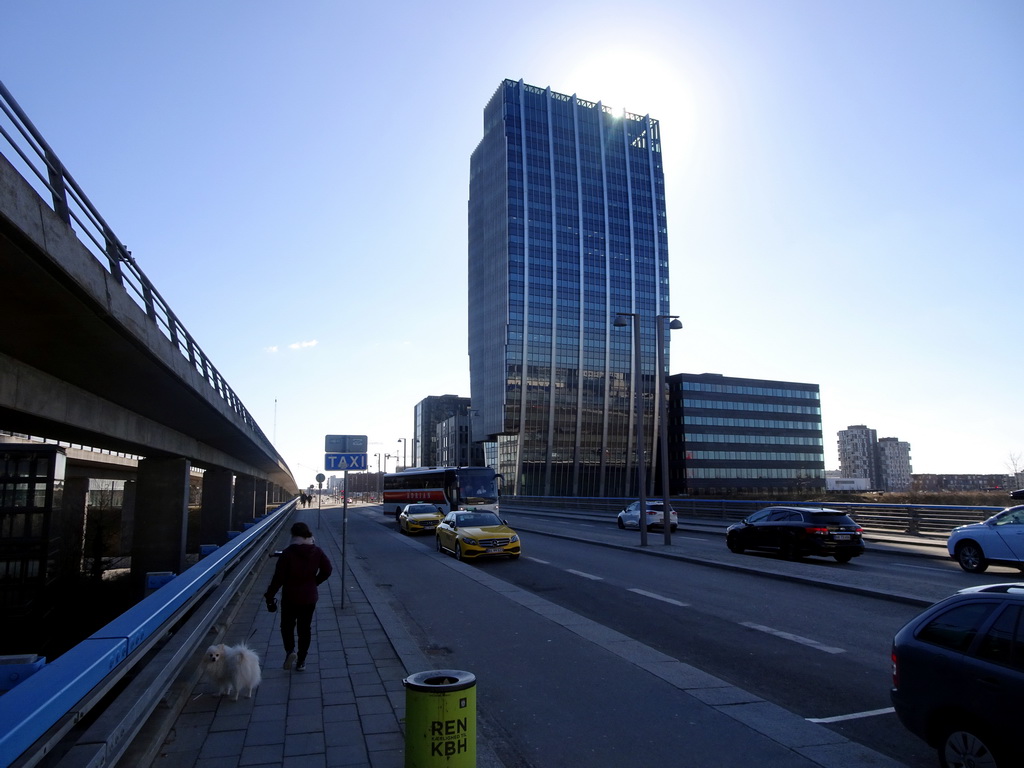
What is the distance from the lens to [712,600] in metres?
12.5

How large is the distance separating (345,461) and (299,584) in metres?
6.19

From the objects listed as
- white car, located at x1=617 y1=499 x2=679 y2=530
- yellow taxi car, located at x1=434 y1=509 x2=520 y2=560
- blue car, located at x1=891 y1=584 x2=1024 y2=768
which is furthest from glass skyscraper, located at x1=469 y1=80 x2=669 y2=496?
blue car, located at x1=891 y1=584 x2=1024 y2=768

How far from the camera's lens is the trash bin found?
430cm

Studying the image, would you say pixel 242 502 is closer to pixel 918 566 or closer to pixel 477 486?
pixel 477 486

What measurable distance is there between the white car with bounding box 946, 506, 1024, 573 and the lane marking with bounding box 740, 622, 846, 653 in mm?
8523

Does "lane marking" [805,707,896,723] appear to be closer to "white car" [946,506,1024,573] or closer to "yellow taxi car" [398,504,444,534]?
"white car" [946,506,1024,573]

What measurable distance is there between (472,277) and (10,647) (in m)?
114

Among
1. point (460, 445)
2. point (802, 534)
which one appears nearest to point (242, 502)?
point (802, 534)

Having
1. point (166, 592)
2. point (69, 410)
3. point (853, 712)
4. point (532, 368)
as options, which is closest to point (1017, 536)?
point (853, 712)

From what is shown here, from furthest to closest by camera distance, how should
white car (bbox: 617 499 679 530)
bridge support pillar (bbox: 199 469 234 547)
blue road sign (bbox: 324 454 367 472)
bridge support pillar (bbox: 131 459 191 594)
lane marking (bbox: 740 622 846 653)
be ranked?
bridge support pillar (bbox: 199 469 234 547) → white car (bbox: 617 499 679 530) → bridge support pillar (bbox: 131 459 191 594) → blue road sign (bbox: 324 454 367 472) → lane marking (bbox: 740 622 846 653)

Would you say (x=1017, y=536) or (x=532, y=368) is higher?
(x=532, y=368)

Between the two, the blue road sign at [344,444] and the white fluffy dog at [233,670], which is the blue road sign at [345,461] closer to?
the blue road sign at [344,444]

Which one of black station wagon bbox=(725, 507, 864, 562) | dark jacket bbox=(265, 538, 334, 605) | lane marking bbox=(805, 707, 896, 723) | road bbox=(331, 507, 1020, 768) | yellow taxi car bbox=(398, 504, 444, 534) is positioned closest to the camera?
lane marking bbox=(805, 707, 896, 723)

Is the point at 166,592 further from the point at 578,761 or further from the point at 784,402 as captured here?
the point at 784,402
